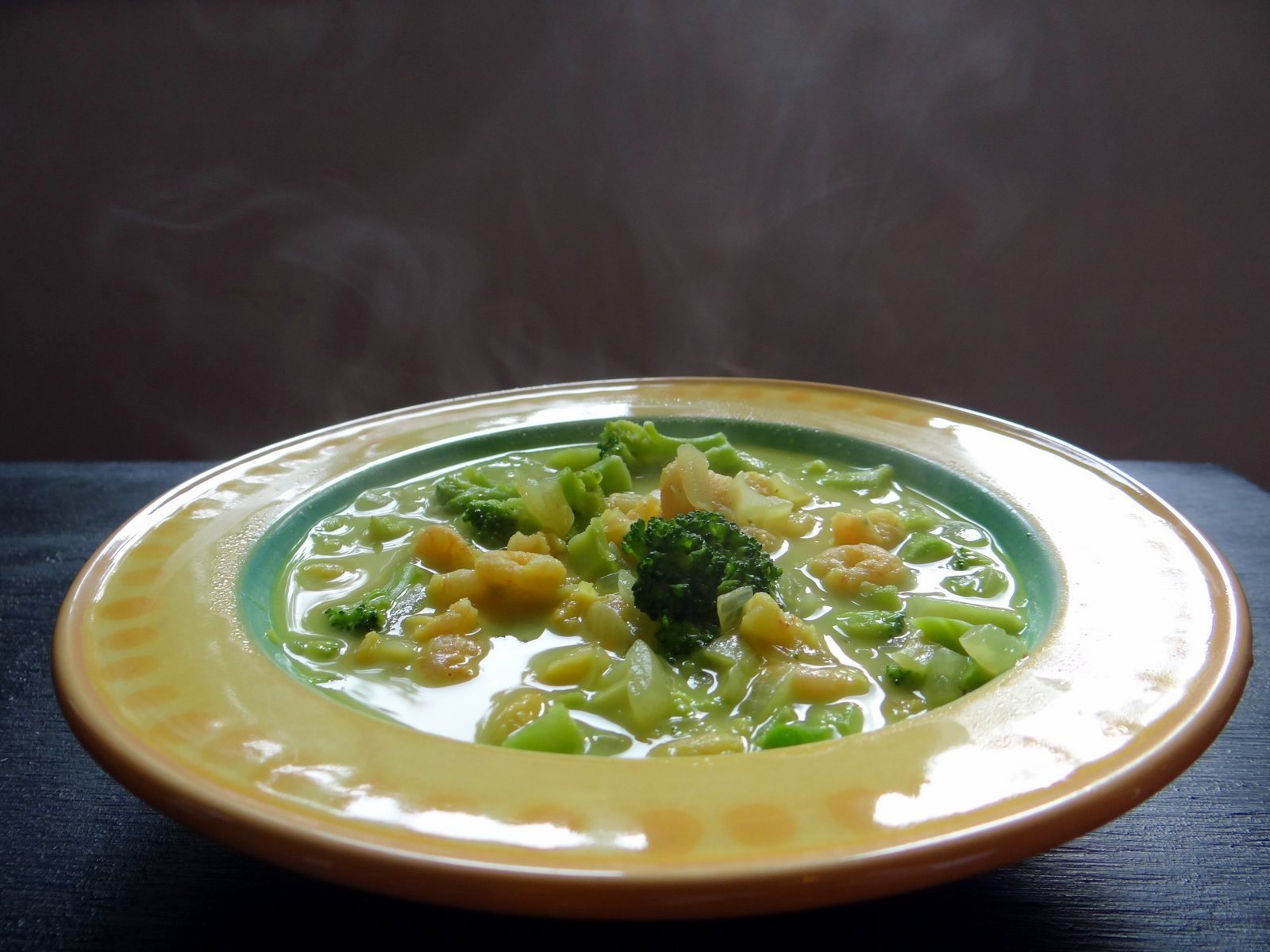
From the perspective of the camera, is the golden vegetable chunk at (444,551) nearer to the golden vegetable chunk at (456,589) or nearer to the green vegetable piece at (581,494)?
the golden vegetable chunk at (456,589)

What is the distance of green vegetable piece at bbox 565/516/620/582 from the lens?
6.09ft

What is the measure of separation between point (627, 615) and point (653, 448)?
2.85ft

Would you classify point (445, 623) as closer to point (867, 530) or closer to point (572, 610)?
point (572, 610)

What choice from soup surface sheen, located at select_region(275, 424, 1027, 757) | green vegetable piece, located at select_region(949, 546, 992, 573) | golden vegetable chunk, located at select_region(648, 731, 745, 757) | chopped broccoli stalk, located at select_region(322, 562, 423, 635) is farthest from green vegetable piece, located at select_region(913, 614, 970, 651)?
chopped broccoli stalk, located at select_region(322, 562, 423, 635)

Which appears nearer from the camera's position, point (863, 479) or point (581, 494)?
point (581, 494)

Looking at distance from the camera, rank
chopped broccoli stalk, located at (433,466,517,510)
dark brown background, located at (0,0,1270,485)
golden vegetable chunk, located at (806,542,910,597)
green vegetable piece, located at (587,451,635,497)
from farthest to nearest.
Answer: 1. dark brown background, located at (0,0,1270,485)
2. green vegetable piece, located at (587,451,635,497)
3. chopped broccoli stalk, located at (433,466,517,510)
4. golden vegetable chunk, located at (806,542,910,597)

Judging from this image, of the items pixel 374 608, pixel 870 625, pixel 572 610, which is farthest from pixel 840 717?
pixel 374 608

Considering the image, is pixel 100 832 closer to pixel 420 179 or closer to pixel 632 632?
pixel 632 632

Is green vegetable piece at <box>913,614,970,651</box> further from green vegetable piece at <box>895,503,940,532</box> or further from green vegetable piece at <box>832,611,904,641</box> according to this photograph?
green vegetable piece at <box>895,503,940,532</box>

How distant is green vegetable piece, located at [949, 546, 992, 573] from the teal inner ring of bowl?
5cm

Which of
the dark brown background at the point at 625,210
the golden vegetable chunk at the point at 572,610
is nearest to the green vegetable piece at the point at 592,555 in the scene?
the golden vegetable chunk at the point at 572,610

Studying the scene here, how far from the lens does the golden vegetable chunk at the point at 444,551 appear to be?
1896 mm

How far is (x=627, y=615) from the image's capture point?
164 centimetres

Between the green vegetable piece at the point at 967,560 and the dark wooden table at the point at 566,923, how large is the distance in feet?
1.68
